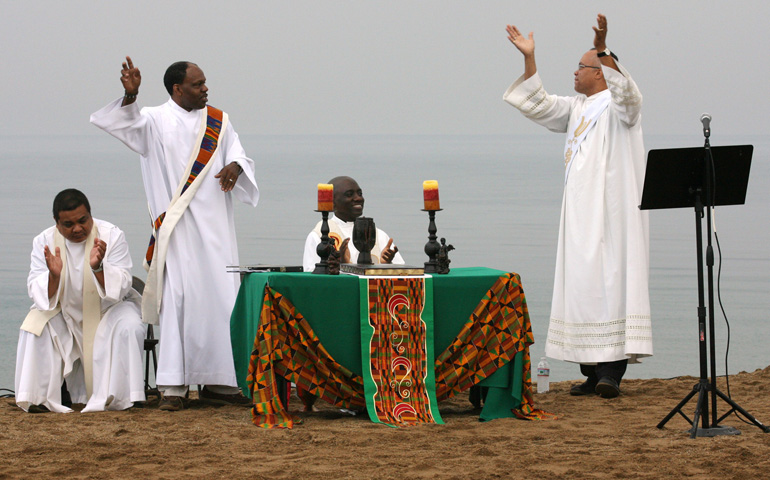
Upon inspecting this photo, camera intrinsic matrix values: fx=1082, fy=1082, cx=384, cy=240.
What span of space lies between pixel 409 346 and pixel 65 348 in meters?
1.95

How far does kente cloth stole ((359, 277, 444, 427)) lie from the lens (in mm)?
5160

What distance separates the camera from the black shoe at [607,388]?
19.9 ft

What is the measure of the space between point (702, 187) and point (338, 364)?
6.13 feet

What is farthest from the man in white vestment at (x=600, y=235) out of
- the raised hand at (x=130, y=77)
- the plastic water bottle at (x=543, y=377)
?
the raised hand at (x=130, y=77)

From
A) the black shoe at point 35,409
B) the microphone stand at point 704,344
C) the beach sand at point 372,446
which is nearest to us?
the beach sand at point 372,446

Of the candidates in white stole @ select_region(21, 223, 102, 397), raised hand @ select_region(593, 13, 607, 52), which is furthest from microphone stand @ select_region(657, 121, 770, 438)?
white stole @ select_region(21, 223, 102, 397)

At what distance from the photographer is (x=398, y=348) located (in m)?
5.20

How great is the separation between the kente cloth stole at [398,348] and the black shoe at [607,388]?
1305 mm

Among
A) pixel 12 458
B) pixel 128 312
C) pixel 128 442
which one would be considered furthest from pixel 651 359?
pixel 12 458

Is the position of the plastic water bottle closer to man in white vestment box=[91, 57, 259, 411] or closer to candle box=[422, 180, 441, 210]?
candle box=[422, 180, 441, 210]

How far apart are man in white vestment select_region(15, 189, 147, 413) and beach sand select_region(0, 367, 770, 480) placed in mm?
169

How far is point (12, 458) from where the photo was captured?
444cm

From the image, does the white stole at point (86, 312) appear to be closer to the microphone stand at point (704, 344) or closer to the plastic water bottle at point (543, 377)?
the plastic water bottle at point (543, 377)

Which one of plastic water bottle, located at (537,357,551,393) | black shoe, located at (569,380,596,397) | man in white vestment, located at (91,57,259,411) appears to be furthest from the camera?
plastic water bottle, located at (537,357,551,393)
